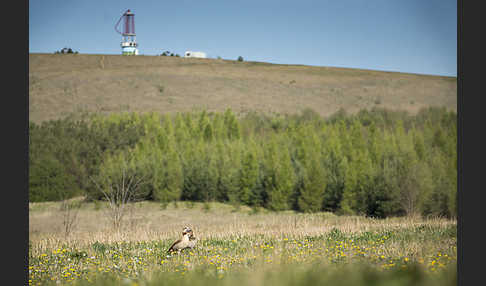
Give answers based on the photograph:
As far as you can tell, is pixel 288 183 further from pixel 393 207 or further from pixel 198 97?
pixel 198 97

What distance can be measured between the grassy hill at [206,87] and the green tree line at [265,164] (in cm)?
1006

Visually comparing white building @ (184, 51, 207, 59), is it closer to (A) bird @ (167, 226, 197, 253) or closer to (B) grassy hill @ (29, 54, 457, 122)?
(B) grassy hill @ (29, 54, 457, 122)

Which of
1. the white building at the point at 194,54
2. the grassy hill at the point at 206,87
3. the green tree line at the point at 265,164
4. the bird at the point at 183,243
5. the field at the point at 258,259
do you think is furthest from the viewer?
the white building at the point at 194,54

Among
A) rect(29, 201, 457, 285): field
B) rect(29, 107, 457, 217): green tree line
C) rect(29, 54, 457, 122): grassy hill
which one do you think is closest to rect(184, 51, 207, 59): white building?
rect(29, 54, 457, 122): grassy hill

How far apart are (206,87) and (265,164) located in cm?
3620

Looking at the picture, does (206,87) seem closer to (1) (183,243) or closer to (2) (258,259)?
(1) (183,243)

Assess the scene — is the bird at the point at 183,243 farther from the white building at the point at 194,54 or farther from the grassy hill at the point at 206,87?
the white building at the point at 194,54

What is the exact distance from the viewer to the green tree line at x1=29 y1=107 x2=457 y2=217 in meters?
30.3

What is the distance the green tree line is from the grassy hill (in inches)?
396

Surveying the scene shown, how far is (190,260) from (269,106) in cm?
6114

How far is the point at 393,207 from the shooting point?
1181 inches

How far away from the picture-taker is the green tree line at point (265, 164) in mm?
30266

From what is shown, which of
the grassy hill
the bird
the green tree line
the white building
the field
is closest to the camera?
the field

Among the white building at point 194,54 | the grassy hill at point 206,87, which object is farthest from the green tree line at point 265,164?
the white building at point 194,54
